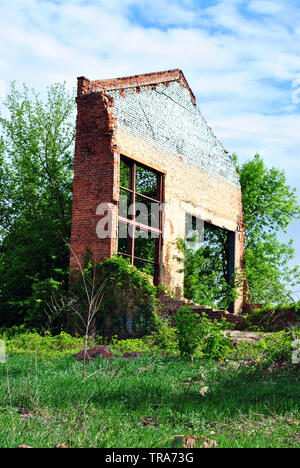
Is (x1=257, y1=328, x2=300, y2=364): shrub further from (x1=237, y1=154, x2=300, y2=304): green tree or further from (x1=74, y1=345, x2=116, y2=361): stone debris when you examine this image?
(x1=237, y1=154, x2=300, y2=304): green tree

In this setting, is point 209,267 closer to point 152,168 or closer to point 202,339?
point 152,168

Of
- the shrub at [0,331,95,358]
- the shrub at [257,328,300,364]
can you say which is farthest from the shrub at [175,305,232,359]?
the shrub at [0,331,95,358]

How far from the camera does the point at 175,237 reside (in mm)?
16094

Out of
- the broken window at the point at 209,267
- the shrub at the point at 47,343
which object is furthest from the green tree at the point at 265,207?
the shrub at the point at 47,343

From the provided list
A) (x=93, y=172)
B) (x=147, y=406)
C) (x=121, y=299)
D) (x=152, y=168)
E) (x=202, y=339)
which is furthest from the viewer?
(x=152, y=168)

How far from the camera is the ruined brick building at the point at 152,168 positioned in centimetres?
1405

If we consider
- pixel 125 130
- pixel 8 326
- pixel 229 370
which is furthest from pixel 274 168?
pixel 229 370

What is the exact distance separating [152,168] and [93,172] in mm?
2046

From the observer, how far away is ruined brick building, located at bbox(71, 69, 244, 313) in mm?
14047

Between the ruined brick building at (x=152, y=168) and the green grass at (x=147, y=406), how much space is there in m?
6.71

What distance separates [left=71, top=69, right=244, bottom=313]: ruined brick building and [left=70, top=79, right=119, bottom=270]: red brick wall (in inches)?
1.0

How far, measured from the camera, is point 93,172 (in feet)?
46.5

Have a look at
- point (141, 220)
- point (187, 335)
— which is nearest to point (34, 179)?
point (141, 220)
